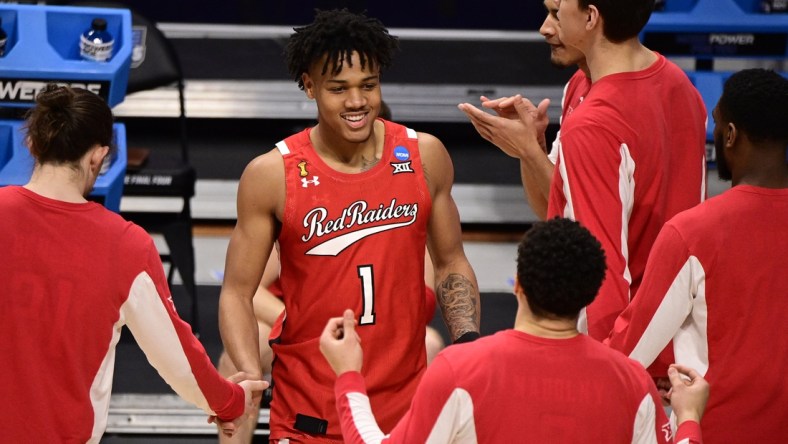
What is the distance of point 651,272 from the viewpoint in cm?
306

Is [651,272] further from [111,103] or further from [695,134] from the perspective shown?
[111,103]

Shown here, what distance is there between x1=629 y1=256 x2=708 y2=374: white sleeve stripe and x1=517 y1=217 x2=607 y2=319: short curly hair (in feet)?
1.74

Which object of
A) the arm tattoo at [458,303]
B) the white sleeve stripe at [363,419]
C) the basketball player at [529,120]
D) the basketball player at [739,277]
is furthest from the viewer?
the basketball player at [529,120]

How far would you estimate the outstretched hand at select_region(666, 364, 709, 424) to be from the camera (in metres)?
2.77

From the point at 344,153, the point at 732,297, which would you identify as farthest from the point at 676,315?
the point at 344,153

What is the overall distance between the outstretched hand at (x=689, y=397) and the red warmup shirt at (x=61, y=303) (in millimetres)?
1180

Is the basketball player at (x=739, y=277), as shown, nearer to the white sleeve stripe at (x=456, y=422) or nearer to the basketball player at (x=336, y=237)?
the basketball player at (x=336, y=237)

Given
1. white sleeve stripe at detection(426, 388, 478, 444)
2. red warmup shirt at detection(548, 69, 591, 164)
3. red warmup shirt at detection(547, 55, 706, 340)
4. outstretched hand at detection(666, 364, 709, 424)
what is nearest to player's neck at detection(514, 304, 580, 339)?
white sleeve stripe at detection(426, 388, 478, 444)

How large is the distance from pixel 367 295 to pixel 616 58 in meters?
0.90

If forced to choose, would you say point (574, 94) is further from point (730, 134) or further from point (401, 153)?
point (730, 134)

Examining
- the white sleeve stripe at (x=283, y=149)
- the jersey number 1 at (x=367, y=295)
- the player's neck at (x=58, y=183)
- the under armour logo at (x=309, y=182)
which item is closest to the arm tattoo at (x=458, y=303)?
the jersey number 1 at (x=367, y=295)

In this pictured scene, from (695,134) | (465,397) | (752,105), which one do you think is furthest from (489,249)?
(465,397)

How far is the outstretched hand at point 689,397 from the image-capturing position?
277cm

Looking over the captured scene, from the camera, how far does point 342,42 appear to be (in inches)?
136
